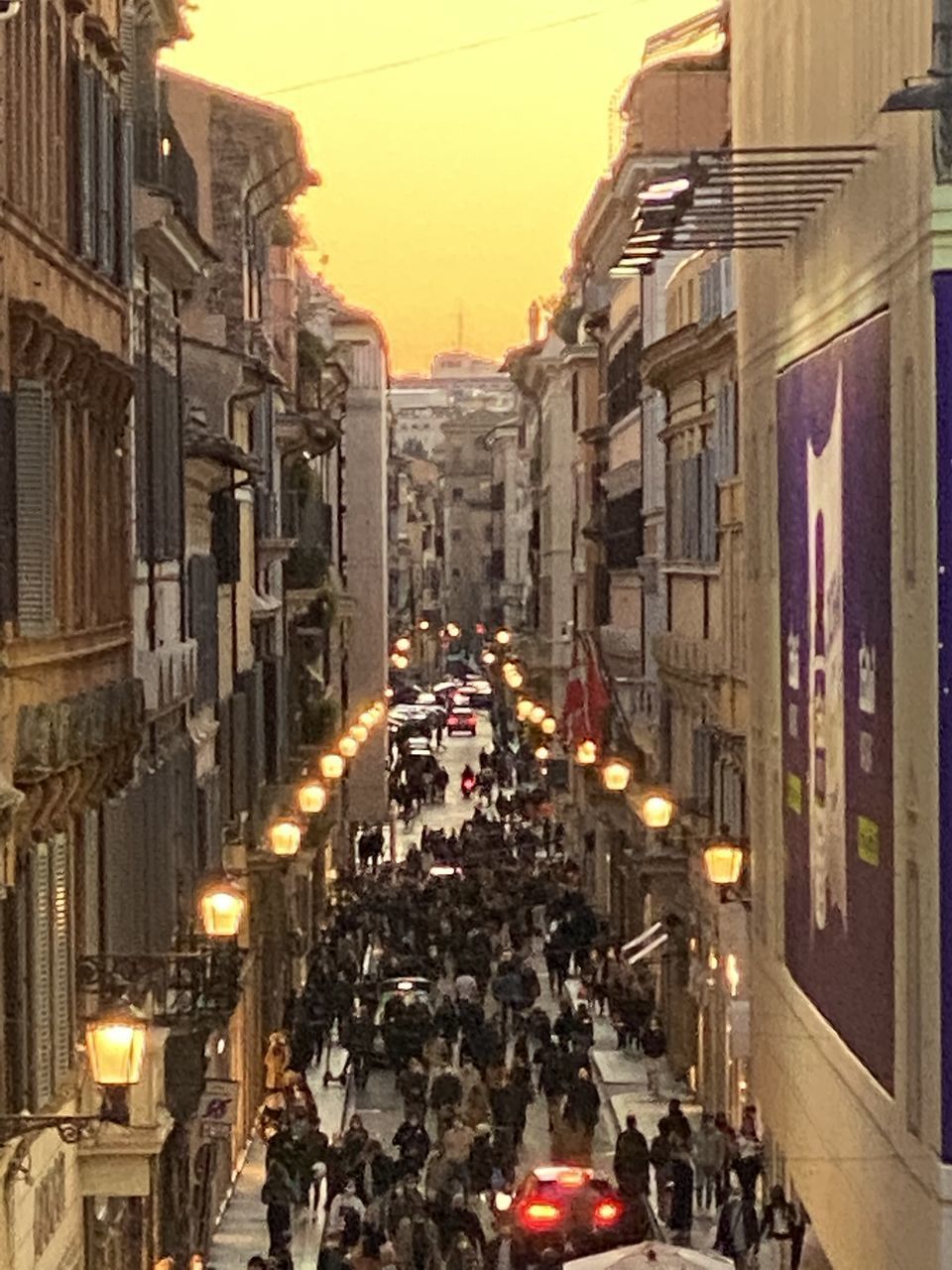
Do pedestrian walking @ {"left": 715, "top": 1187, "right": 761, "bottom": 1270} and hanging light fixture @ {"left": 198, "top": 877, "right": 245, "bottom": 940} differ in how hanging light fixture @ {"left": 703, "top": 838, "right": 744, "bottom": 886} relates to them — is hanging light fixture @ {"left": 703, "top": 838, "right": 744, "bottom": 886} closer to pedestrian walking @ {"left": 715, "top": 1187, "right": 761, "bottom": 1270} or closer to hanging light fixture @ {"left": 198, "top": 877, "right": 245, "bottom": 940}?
pedestrian walking @ {"left": 715, "top": 1187, "right": 761, "bottom": 1270}

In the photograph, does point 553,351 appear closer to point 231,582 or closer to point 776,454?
point 231,582

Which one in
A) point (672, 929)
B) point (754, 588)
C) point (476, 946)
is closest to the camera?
point (754, 588)

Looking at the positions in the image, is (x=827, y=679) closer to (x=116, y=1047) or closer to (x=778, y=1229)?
(x=116, y=1047)

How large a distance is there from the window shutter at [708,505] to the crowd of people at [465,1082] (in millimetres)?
6498

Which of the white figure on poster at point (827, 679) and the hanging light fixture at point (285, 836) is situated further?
the hanging light fixture at point (285, 836)

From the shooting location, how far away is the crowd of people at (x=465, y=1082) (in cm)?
2925

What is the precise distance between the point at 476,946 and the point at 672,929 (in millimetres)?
5361

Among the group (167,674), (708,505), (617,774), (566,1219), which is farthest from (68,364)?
(617,774)

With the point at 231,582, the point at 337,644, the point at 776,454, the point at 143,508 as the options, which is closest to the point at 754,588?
the point at 776,454

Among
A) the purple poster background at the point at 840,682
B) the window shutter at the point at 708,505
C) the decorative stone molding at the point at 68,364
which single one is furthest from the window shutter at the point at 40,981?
the window shutter at the point at 708,505

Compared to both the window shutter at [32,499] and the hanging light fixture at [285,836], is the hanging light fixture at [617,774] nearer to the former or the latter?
the hanging light fixture at [285,836]

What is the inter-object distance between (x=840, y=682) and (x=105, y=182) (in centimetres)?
863

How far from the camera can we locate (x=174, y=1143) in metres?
28.4

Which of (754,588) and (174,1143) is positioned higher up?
(754,588)
